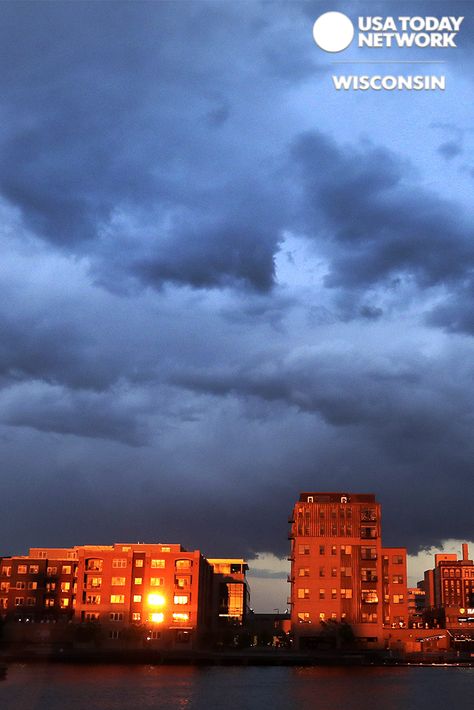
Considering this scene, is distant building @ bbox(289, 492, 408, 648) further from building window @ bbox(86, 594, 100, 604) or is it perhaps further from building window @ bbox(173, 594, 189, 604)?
building window @ bbox(86, 594, 100, 604)

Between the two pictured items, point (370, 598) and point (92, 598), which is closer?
point (92, 598)

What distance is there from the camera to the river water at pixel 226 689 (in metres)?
92.9

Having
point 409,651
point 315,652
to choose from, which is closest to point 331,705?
point 315,652

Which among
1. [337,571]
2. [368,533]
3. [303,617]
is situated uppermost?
[368,533]

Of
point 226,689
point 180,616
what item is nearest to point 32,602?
point 180,616

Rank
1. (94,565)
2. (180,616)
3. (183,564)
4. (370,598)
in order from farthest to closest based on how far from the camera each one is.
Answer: (370,598) → (183,564) → (94,565) → (180,616)

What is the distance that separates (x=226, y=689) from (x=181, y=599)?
58.5 metres

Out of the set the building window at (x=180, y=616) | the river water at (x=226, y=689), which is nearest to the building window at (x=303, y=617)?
the river water at (x=226, y=689)

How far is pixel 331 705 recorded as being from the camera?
3681 inches

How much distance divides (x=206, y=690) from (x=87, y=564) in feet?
211

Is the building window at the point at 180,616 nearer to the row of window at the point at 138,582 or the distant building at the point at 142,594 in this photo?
the distant building at the point at 142,594

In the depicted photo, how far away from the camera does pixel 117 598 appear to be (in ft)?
547

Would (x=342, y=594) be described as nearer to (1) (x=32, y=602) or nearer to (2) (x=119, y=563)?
(2) (x=119, y=563)

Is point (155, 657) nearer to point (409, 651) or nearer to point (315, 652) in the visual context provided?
point (315, 652)
